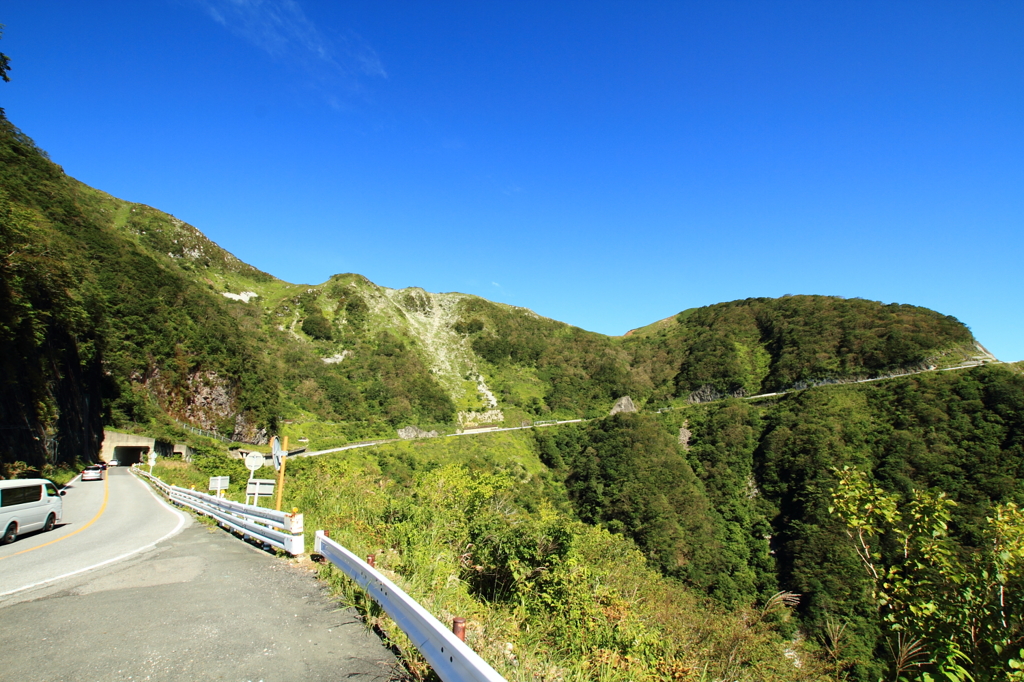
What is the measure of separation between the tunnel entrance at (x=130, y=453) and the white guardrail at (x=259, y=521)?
3252 centimetres

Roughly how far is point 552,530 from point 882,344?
9710cm

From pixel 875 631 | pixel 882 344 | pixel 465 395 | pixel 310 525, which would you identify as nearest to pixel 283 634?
pixel 310 525

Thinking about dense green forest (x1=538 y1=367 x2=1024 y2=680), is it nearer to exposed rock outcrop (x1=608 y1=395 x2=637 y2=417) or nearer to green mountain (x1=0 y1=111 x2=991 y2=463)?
green mountain (x1=0 y1=111 x2=991 y2=463)

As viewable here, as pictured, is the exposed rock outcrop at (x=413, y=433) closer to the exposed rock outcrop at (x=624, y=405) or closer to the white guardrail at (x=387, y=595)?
the exposed rock outcrop at (x=624, y=405)

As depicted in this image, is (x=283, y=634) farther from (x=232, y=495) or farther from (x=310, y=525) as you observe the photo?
(x=232, y=495)

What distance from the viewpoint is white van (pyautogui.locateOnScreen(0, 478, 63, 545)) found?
34.4 ft

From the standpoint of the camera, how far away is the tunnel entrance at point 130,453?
40.4 meters

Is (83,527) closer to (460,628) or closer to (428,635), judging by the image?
(428,635)

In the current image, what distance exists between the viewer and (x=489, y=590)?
9.35 meters

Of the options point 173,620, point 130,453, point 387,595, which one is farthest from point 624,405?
point 173,620

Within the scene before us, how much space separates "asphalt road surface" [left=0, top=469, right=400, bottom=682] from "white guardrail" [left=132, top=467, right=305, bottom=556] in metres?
0.34

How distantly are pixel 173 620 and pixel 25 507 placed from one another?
32.9 ft

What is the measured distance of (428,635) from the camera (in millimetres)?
3830

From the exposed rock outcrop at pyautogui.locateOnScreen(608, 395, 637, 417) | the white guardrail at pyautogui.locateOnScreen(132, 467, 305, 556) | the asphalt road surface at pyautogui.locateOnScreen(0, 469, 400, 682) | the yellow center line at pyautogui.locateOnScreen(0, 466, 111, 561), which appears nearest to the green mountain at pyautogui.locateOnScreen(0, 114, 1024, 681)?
the white guardrail at pyautogui.locateOnScreen(132, 467, 305, 556)
